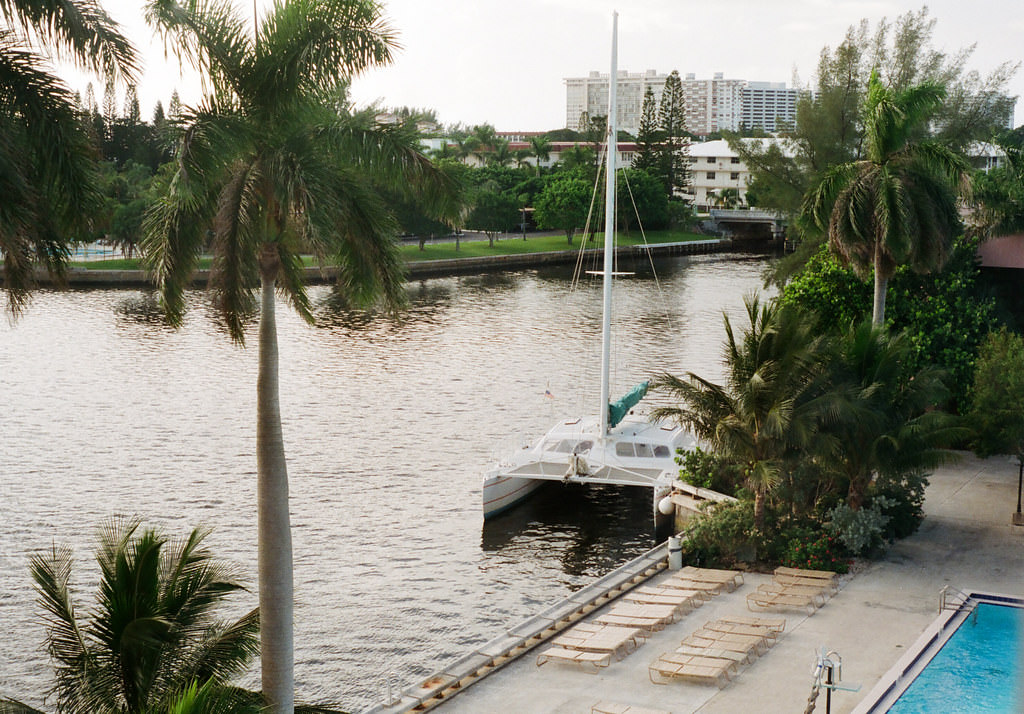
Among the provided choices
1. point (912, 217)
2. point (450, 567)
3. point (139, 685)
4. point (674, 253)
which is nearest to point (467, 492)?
point (450, 567)

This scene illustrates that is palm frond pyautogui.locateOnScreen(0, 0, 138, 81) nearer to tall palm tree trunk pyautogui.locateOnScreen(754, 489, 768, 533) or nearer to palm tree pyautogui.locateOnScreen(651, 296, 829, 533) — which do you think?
palm tree pyautogui.locateOnScreen(651, 296, 829, 533)

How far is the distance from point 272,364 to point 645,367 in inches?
1414

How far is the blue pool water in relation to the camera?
55.6ft

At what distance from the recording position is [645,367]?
48469 mm

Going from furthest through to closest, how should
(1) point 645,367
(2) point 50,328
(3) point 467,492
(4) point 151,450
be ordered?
(2) point 50,328 → (1) point 645,367 → (4) point 151,450 → (3) point 467,492

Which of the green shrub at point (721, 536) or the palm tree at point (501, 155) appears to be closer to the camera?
the green shrub at point (721, 536)

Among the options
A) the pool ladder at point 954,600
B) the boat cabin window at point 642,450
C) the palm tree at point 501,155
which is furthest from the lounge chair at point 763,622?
the palm tree at point 501,155

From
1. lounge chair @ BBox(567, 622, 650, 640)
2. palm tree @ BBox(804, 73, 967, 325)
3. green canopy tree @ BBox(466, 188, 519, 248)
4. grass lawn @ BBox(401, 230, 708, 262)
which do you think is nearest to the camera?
lounge chair @ BBox(567, 622, 650, 640)

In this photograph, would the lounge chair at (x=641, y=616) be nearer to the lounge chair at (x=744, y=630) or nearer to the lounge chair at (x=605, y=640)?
the lounge chair at (x=605, y=640)

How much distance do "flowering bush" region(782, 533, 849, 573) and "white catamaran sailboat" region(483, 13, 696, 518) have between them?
5.29 metres

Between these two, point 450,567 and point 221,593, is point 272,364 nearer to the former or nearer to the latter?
point 221,593

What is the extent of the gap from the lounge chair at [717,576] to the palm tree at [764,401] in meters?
1.57

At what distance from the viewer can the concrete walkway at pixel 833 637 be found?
55.1 ft

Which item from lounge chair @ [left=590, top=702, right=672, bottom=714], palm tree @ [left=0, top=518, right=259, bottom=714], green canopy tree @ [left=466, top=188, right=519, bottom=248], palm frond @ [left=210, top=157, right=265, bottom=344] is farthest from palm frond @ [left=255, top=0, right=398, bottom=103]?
green canopy tree @ [left=466, top=188, right=519, bottom=248]
